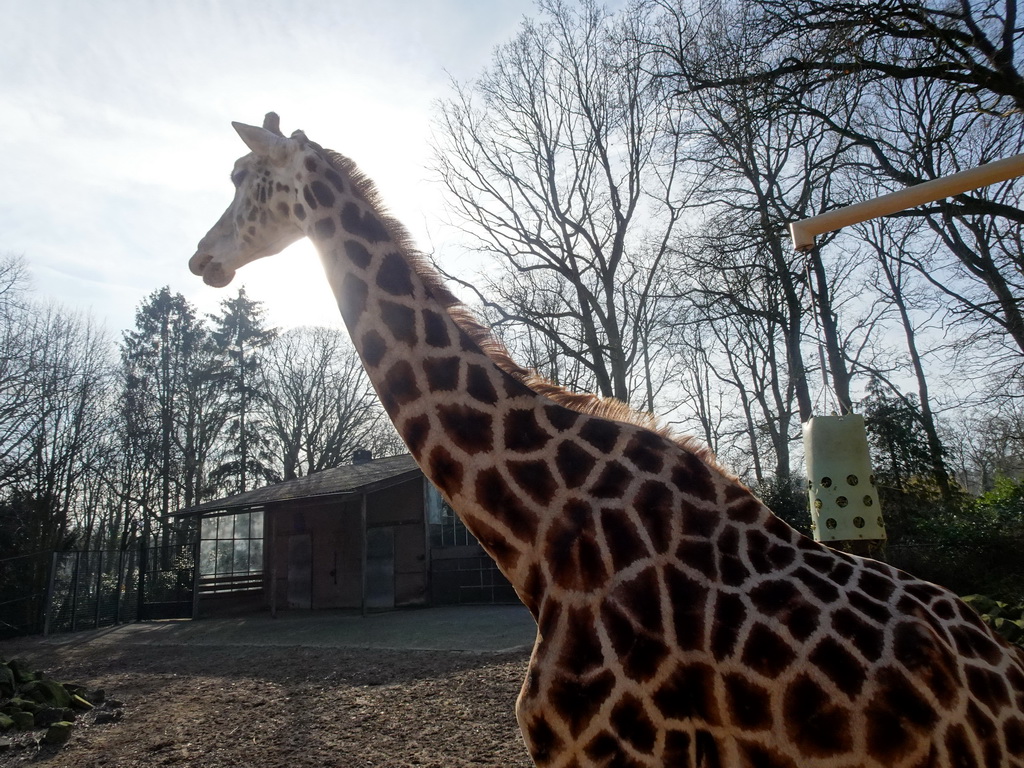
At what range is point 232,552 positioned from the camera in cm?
2398

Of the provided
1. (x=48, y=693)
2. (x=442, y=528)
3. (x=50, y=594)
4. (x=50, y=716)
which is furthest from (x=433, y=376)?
(x=50, y=594)

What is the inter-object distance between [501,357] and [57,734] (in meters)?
7.45

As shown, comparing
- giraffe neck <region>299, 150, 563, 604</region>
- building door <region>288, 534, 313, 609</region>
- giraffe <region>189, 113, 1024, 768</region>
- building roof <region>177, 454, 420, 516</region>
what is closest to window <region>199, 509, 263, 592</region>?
building roof <region>177, 454, 420, 516</region>

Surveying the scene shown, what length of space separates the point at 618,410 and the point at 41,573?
23556mm

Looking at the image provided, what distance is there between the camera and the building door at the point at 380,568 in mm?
20641

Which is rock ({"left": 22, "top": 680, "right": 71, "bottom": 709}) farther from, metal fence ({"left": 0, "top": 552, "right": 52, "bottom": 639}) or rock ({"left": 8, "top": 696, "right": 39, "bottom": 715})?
metal fence ({"left": 0, "top": 552, "right": 52, "bottom": 639})

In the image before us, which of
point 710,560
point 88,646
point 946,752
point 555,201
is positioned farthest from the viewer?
point 555,201

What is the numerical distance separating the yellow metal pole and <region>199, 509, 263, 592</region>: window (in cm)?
2343

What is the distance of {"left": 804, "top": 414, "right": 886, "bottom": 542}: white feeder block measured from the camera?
3.39 meters

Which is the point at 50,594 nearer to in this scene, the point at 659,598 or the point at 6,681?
the point at 6,681

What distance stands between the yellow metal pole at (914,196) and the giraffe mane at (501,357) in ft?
3.75

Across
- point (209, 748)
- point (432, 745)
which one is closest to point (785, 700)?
point (432, 745)

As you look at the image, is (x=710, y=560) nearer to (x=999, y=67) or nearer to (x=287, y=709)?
(x=287, y=709)

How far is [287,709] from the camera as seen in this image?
8.05 m
